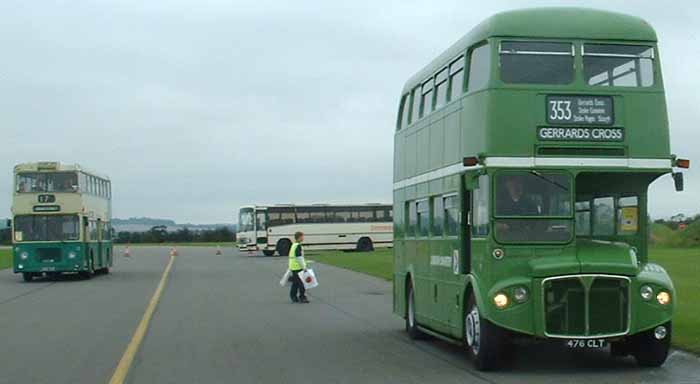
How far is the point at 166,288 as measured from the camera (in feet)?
109

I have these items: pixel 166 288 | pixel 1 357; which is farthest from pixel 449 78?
pixel 166 288

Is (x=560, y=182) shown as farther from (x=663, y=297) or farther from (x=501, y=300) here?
(x=663, y=297)

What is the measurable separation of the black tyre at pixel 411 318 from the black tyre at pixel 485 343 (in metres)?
4.04

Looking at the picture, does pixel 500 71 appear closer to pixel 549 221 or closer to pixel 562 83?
pixel 562 83

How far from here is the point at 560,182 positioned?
13.4m

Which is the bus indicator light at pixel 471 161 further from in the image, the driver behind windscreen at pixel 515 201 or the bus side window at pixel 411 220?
the bus side window at pixel 411 220

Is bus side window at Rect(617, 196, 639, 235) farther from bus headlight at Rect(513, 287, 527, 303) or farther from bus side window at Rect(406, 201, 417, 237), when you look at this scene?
bus side window at Rect(406, 201, 417, 237)

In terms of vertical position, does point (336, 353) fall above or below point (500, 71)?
below

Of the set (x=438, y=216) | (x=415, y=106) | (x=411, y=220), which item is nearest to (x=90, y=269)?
(x=411, y=220)

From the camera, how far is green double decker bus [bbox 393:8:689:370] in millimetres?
12734

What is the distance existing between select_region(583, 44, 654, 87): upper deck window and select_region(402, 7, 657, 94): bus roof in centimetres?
13

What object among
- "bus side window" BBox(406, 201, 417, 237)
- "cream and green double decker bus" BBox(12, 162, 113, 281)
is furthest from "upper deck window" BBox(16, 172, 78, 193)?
"bus side window" BBox(406, 201, 417, 237)

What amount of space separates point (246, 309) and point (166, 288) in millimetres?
9140

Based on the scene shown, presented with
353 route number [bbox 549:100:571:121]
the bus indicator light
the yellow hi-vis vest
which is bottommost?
the yellow hi-vis vest
